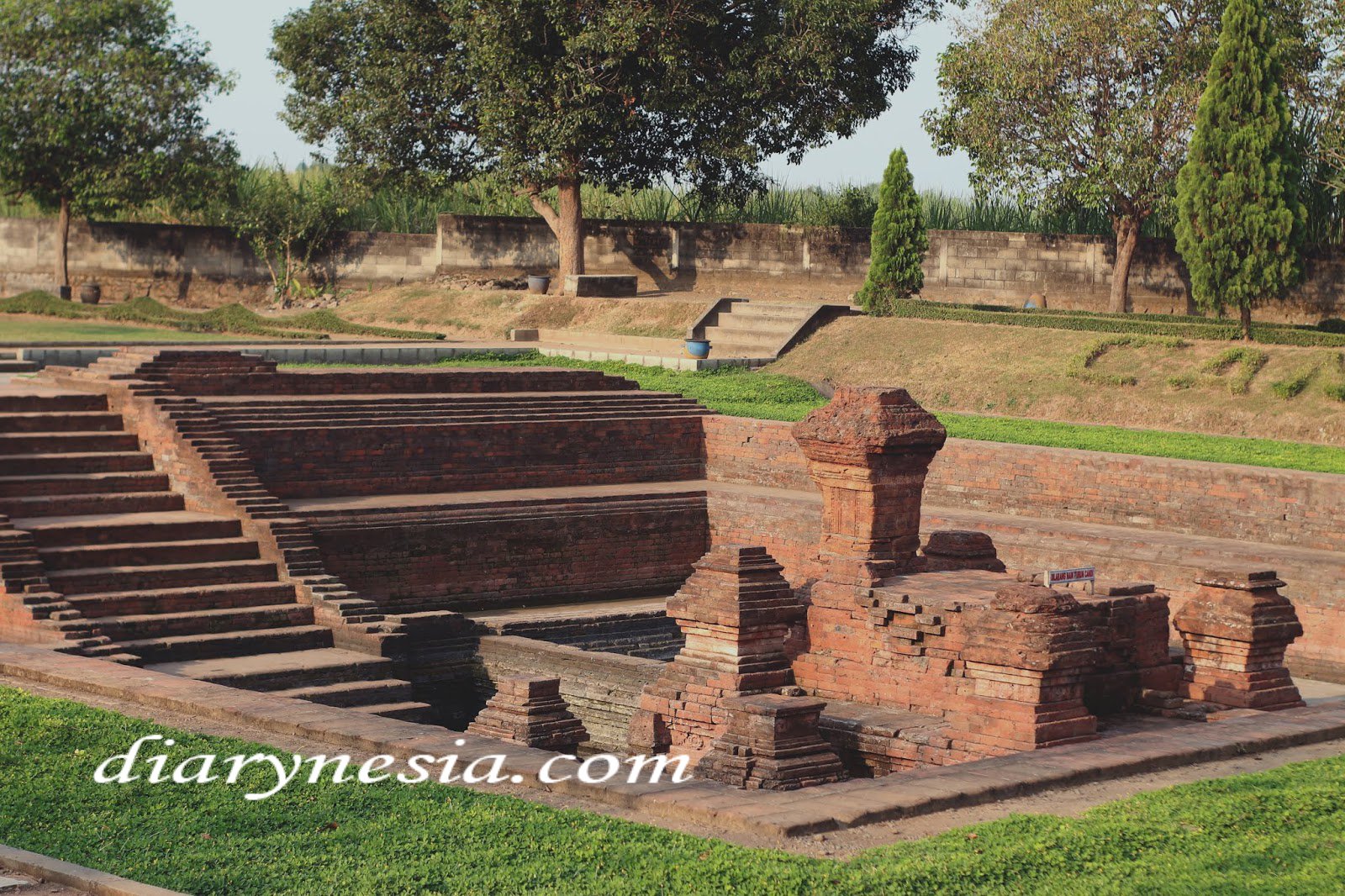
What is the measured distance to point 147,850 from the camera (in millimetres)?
6812

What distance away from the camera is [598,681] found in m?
13.3

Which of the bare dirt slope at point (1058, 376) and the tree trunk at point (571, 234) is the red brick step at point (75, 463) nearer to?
the bare dirt slope at point (1058, 376)

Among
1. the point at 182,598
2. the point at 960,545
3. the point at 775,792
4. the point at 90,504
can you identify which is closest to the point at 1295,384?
the point at 960,545

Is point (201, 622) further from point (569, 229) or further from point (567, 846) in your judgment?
point (569, 229)

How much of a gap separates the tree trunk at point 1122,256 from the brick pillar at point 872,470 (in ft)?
55.2

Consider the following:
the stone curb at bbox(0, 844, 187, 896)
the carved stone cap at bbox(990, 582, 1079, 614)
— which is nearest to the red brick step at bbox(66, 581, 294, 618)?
the carved stone cap at bbox(990, 582, 1079, 614)

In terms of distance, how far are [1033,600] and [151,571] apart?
7.39 m

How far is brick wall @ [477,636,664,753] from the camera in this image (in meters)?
13.0

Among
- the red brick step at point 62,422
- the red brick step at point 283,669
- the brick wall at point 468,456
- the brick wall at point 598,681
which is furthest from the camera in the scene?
the brick wall at point 468,456

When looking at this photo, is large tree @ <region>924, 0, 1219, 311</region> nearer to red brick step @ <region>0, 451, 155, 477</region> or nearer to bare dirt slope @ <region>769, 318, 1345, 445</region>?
bare dirt slope @ <region>769, 318, 1345, 445</region>

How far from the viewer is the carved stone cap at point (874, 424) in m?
11.4

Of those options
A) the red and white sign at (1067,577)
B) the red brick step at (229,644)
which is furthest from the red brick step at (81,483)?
the red and white sign at (1067,577)

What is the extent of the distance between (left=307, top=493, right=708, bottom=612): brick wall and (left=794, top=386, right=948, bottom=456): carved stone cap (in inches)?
231

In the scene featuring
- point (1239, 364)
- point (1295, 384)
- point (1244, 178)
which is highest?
point (1244, 178)
